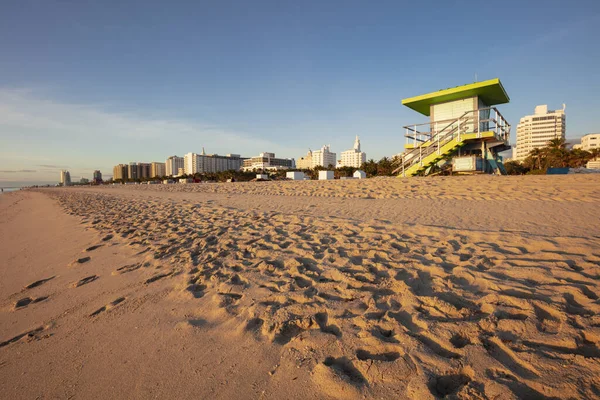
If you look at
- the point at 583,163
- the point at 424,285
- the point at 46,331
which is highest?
the point at 583,163

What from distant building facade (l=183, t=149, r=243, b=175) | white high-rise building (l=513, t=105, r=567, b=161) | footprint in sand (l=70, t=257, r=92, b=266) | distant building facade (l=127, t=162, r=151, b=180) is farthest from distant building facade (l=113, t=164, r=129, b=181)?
white high-rise building (l=513, t=105, r=567, b=161)

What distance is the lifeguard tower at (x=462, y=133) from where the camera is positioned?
14281mm

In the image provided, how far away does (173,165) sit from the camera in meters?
161

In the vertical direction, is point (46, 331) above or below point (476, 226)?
below

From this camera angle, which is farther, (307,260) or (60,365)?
(307,260)

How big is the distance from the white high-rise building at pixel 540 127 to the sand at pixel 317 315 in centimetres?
13557

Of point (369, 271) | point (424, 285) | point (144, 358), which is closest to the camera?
point (144, 358)

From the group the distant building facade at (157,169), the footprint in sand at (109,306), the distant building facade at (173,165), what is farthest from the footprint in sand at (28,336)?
the distant building facade at (157,169)

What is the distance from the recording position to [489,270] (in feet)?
10.6

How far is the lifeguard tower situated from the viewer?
14.3 m

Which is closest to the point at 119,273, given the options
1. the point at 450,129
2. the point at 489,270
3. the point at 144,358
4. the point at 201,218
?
the point at 144,358

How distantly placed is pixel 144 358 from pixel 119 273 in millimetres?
2421

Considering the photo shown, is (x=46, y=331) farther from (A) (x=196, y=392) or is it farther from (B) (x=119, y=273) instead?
(A) (x=196, y=392)

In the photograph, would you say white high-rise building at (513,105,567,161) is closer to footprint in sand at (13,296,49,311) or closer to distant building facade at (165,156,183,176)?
footprint in sand at (13,296,49,311)
